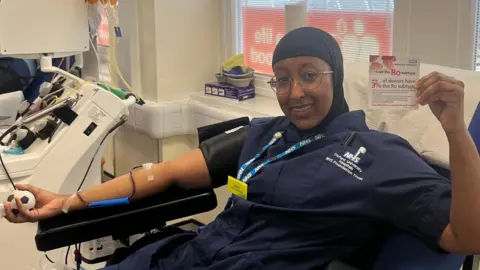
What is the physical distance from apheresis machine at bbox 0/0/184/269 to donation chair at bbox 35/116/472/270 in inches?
26.5

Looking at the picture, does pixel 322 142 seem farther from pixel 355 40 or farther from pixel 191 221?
pixel 191 221

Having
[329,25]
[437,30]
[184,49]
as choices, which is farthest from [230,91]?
[437,30]

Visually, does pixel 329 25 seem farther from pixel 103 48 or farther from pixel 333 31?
pixel 103 48

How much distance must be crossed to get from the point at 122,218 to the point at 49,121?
88 centimetres

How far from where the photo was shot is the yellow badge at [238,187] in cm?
167

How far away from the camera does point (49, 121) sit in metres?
2.43

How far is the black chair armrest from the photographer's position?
1665 mm

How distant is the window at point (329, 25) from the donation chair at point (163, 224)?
33.9 inches

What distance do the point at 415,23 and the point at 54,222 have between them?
1492 millimetres

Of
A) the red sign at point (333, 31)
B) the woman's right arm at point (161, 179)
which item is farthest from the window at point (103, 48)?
the woman's right arm at point (161, 179)

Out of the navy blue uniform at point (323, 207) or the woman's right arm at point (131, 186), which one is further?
the woman's right arm at point (131, 186)

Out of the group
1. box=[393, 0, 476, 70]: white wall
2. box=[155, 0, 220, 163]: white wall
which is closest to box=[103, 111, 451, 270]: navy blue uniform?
box=[393, 0, 476, 70]: white wall

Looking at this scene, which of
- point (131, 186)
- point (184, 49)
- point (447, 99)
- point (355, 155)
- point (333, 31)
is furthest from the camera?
point (184, 49)

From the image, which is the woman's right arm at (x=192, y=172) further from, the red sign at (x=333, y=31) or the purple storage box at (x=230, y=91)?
the purple storage box at (x=230, y=91)
